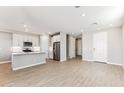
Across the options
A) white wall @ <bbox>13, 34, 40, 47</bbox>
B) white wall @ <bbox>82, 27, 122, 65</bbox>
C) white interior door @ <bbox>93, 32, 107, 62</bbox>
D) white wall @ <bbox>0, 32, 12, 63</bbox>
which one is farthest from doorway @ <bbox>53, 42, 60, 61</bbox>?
white wall @ <bbox>82, 27, 122, 65</bbox>

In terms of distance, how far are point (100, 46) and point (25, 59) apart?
5332 mm

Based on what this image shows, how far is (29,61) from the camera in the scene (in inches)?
217

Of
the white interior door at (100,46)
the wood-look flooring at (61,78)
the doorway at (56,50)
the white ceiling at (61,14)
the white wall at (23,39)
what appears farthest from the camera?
the doorway at (56,50)

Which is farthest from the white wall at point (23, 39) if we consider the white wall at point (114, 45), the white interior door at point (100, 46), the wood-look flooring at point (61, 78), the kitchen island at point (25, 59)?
the white wall at point (114, 45)

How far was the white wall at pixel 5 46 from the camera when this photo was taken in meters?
6.66

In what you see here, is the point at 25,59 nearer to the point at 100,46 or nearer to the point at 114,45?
the point at 100,46

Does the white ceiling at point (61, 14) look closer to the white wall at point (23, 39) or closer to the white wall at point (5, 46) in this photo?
the white wall at point (5, 46)

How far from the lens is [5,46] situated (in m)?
6.88

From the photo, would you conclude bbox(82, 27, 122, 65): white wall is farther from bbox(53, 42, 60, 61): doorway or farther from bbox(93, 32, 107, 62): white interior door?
bbox(53, 42, 60, 61): doorway

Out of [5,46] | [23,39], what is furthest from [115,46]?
[5,46]

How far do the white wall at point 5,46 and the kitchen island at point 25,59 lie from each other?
2723 millimetres
